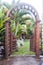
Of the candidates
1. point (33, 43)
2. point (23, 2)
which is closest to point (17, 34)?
point (33, 43)

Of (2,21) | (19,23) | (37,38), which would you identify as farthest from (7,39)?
(37,38)

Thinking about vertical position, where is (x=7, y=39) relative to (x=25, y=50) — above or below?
above

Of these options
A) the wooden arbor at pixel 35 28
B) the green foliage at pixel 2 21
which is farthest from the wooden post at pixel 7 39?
the green foliage at pixel 2 21

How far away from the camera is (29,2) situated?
6426 millimetres

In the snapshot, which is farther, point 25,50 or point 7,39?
point 25,50

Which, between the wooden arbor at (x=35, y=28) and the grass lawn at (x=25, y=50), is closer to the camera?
the wooden arbor at (x=35, y=28)

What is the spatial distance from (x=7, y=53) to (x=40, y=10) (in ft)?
6.76

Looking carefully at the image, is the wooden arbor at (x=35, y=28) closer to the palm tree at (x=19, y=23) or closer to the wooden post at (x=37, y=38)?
the wooden post at (x=37, y=38)

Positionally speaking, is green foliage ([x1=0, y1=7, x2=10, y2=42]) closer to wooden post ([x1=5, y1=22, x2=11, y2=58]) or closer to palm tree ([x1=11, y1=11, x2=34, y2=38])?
wooden post ([x1=5, y1=22, x2=11, y2=58])

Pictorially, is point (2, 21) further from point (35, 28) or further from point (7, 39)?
point (35, 28)

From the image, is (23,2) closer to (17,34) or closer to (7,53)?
(17,34)

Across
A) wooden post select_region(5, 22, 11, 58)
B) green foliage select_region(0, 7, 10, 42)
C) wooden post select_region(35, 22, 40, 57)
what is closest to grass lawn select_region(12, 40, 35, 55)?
wooden post select_region(35, 22, 40, 57)

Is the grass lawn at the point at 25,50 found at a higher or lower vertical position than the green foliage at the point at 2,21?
lower

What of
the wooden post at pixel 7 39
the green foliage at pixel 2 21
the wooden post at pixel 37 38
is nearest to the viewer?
the green foliage at pixel 2 21
